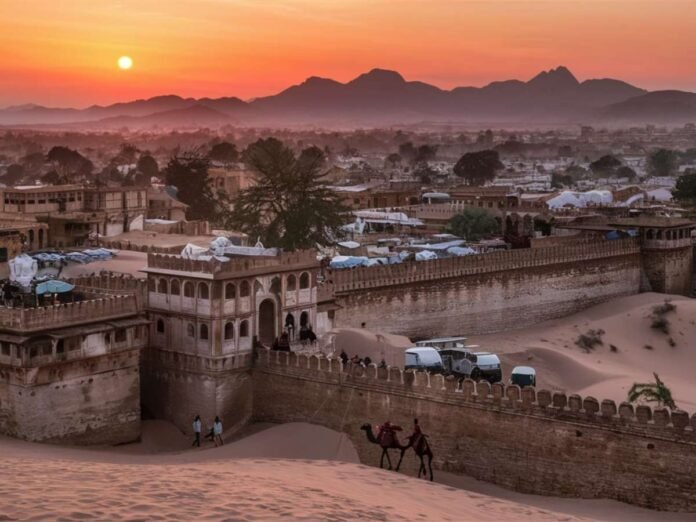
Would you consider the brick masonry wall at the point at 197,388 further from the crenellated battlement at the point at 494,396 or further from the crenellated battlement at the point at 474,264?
the crenellated battlement at the point at 474,264

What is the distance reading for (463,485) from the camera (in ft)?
71.3

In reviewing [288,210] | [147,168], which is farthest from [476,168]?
[288,210]

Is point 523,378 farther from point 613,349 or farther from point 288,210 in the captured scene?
point 288,210

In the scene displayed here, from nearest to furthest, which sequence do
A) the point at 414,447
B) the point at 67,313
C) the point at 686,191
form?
the point at 414,447, the point at 67,313, the point at 686,191

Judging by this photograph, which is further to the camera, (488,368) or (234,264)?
(488,368)

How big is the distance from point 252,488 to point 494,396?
18.6 ft

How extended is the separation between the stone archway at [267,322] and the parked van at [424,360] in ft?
10.6

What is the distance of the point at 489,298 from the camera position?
38219mm

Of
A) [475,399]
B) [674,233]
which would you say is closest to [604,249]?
[674,233]

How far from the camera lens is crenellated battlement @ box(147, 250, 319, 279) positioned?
24.9 metres

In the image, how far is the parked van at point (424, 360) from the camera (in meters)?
27.5

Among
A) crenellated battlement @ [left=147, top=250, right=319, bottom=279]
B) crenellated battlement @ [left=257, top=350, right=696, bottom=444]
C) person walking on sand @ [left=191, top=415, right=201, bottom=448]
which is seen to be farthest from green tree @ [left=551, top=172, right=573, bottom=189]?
person walking on sand @ [left=191, top=415, right=201, bottom=448]

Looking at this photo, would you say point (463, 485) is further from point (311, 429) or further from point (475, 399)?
point (311, 429)

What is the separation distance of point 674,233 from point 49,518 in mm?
34446
